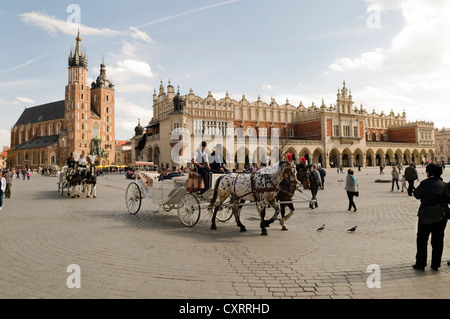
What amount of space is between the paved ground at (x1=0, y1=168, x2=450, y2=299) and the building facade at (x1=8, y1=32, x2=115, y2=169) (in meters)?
78.1

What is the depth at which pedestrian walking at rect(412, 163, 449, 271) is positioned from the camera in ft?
14.8

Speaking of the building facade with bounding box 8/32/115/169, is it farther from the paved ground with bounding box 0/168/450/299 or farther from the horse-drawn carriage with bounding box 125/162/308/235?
the paved ground with bounding box 0/168/450/299

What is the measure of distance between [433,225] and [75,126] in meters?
94.4

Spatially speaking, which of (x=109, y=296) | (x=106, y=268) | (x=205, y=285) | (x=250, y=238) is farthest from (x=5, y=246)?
(x=250, y=238)

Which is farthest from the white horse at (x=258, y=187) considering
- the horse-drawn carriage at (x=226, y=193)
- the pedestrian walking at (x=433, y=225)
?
the pedestrian walking at (x=433, y=225)

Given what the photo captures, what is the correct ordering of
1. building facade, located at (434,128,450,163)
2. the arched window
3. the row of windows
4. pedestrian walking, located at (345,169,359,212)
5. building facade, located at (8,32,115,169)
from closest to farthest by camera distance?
pedestrian walking, located at (345,169,359,212)
the row of windows
building facade, located at (8,32,115,169)
the arched window
building facade, located at (434,128,450,163)

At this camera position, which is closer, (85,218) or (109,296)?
(109,296)

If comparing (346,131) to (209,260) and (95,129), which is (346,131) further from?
(95,129)

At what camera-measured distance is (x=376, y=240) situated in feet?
21.0

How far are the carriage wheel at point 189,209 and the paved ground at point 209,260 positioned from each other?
195 mm

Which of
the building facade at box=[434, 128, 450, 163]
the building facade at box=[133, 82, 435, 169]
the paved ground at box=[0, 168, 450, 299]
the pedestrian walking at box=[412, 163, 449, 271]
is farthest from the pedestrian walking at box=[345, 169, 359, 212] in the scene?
the building facade at box=[434, 128, 450, 163]
